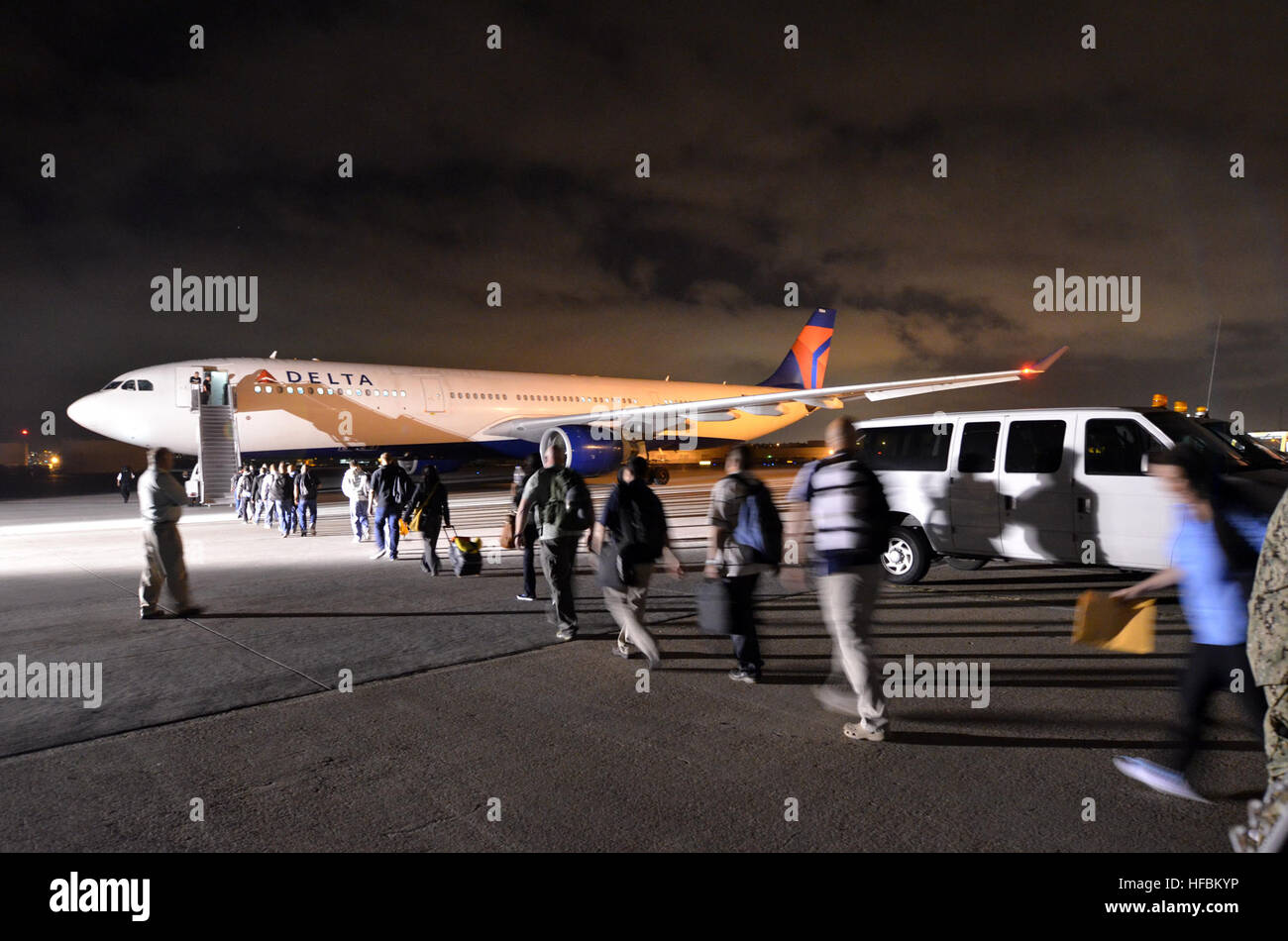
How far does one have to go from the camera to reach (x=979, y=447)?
8258 millimetres

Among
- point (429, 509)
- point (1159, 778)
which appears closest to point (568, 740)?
point (1159, 778)

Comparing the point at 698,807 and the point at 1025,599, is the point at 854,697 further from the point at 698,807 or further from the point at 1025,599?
the point at 1025,599

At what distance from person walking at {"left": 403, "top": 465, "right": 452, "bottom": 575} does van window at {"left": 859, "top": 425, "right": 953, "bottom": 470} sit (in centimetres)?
551

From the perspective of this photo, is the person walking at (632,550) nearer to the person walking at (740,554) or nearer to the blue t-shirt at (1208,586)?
the person walking at (740,554)

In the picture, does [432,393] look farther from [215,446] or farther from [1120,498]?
[1120,498]

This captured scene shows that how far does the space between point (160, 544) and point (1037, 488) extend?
29.3 feet

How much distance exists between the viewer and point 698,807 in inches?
143

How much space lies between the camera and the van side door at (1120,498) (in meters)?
6.86

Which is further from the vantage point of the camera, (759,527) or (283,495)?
(283,495)

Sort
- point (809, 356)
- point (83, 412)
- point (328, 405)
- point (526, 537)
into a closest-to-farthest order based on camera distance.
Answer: point (526, 537), point (83, 412), point (328, 405), point (809, 356)

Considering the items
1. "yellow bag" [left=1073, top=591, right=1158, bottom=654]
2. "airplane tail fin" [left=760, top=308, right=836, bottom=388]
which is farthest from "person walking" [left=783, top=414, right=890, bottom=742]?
"airplane tail fin" [left=760, top=308, right=836, bottom=388]

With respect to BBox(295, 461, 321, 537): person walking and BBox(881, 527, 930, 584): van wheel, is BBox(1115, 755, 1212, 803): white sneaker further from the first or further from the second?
BBox(295, 461, 321, 537): person walking
